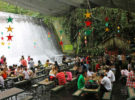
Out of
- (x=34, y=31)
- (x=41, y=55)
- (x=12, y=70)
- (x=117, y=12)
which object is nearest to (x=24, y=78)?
(x=12, y=70)

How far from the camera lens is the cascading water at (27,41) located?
52.4 feet

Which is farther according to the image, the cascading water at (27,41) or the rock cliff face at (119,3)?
the cascading water at (27,41)

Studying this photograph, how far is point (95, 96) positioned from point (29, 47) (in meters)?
12.9

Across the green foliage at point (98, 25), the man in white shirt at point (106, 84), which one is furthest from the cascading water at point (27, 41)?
the man in white shirt at point (106, 84)

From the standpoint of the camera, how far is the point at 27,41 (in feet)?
58.7

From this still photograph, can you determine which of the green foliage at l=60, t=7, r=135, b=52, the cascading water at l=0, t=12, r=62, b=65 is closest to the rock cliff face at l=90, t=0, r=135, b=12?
the green foliage at l=60, t=7, r=135, b=52

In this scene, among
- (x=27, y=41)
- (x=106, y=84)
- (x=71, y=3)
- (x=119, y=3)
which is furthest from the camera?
(x=27, y=41)

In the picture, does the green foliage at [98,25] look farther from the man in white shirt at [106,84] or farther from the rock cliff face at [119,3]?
the man in white shirt at [106,84]

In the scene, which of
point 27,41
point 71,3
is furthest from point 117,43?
point 27,41

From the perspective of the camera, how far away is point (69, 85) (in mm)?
7992

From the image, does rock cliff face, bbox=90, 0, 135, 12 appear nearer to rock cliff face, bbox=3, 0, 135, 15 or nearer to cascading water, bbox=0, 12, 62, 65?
rock cliff face, bbox=3, 0, 135, 15

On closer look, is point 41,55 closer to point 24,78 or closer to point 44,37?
point 44,37

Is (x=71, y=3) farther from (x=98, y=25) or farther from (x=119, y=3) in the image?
(x=98, y=25)

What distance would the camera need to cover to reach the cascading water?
16.0 metres
